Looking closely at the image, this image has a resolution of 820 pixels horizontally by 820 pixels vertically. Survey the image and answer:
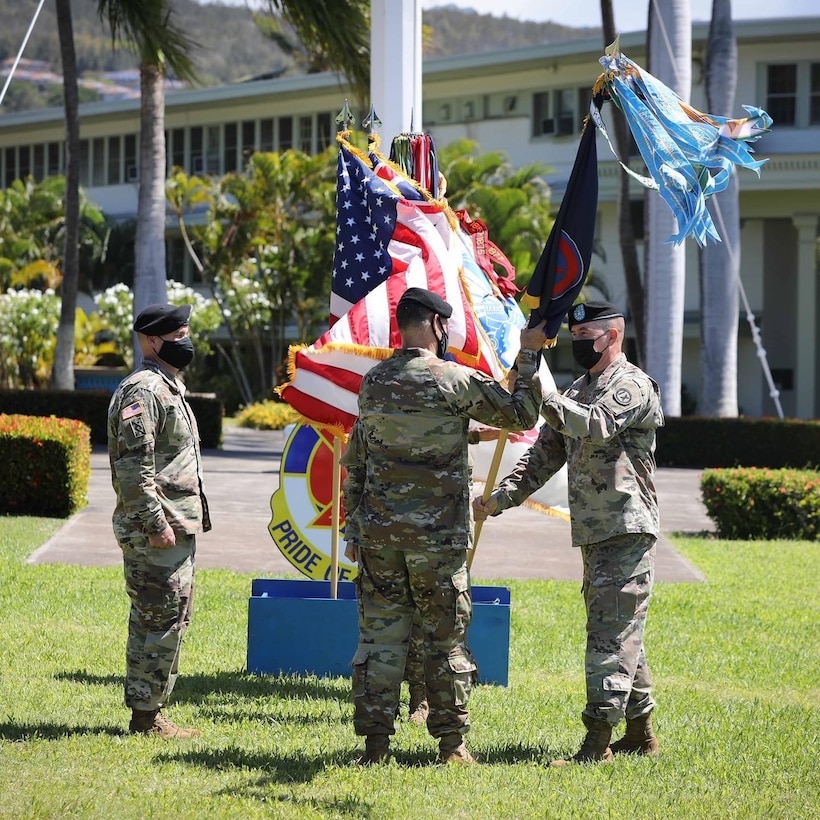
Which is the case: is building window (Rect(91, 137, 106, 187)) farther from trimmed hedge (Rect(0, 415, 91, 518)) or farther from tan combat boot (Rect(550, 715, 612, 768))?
tan combat boot (Rect(550, 715, 612, 768))

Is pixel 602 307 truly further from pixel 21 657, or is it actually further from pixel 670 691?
pixel 21 657

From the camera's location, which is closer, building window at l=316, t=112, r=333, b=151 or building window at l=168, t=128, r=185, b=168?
A: building window at l=316, t=112, r=333, b=151

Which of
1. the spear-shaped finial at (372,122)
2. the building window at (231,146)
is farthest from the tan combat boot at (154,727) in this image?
the building window at (231,146)

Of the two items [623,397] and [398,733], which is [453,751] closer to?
[398,733]

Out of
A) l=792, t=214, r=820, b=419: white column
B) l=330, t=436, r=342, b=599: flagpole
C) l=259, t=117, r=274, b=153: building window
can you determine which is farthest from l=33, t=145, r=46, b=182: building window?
l=330, t=436, r=342, b=599: flagpole

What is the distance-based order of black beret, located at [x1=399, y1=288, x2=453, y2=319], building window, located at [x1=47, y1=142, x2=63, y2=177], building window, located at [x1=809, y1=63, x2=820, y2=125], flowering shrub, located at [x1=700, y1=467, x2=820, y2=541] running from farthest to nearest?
1. building window, located at [x1=47, y1=142, x2=63, y2=177]
2. building window, located at [x1=809, y1=63, x2=820, y2=125]
3. flowering shrub, located at [x1=700, y1=467, x2=820, y2=541]
4. black beret, located at [x1=399, y1=288, x2=453, y2=319]

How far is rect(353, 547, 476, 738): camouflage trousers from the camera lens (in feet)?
18.1

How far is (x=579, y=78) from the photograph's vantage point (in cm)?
3647

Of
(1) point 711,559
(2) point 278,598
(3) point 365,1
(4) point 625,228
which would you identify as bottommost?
(1) point 711,559

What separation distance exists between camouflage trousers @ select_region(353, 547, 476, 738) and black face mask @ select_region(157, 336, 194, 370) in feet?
4.42

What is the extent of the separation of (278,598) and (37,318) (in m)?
24.1

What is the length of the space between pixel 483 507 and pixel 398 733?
1.18 metres

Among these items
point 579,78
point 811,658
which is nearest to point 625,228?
point 579,78

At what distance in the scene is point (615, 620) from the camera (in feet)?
18.5
